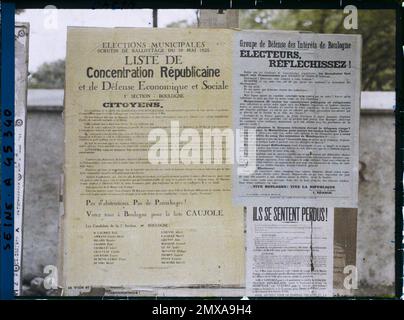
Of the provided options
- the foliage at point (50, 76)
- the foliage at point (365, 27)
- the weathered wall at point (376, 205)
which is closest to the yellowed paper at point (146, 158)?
the foliage at point (50, 76)

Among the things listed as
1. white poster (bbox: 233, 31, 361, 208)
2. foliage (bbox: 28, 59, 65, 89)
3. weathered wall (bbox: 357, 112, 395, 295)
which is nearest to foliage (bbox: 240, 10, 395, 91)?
white poster (bbox: 233, 31, 361, 208)

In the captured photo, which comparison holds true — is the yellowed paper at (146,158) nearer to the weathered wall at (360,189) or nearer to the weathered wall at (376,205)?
the weathered wall at (360,189)

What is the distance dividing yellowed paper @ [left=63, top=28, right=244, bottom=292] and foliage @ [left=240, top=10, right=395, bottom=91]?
0.27 m

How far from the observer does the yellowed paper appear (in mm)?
3156

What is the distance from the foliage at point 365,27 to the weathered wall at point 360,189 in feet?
0.44

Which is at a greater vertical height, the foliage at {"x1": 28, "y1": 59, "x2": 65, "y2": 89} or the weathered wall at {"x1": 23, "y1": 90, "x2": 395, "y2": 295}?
the foliage at {"x1": 28, "y1": 59, "x2": 65, "y2": 89}

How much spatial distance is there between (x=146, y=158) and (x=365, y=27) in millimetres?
1533

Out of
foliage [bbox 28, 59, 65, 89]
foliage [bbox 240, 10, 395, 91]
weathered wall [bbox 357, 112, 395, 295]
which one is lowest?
weathered wall [bbox 357, 112, 395, 295]

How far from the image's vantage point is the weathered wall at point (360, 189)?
319 centimetres

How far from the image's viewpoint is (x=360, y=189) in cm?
322

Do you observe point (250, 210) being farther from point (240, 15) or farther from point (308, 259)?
point (240, 15)

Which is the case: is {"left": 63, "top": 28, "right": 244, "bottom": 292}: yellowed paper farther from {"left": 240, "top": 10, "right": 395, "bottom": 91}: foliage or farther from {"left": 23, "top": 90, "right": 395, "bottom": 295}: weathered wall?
{"left": 240, "top": 10, "right": 395, "bottom": 91}: foliage

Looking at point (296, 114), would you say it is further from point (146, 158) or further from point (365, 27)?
point (146, 158)
